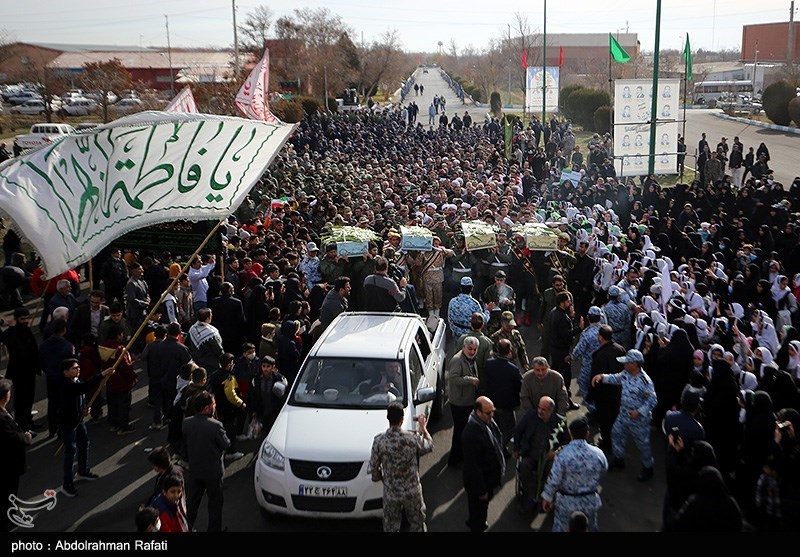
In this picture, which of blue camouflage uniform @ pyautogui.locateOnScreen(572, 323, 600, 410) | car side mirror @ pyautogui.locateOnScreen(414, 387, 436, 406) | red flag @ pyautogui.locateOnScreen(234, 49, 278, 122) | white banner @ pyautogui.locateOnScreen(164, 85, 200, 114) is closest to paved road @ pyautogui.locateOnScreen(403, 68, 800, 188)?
red flag @ pyautogui.locateOnScreen(234, 49, 278, 122)

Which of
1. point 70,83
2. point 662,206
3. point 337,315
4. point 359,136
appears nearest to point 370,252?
point 337,315

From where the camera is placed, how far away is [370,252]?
13.4 meters

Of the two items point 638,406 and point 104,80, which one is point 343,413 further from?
point 104,80

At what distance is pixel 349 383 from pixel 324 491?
1.51 metres

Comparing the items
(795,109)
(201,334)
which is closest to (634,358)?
(201,334)

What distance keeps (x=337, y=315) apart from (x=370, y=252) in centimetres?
247

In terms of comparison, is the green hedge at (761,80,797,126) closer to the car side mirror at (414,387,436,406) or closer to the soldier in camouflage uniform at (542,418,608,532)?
the car side mirror at (414,387,436,406)

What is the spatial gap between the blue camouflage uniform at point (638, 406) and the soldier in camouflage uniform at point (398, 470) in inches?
109

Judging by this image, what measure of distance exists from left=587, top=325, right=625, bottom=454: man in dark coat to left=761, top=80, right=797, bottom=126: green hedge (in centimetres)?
4410

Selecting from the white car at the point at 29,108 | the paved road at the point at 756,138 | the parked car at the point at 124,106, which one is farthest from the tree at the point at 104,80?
the paved road at the point at 756,138

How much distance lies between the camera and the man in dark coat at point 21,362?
9836 mm

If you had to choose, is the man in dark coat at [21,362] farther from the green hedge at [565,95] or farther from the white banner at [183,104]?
the green hedge at [565,95]

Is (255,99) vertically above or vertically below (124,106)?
below

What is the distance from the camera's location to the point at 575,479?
6.62m
